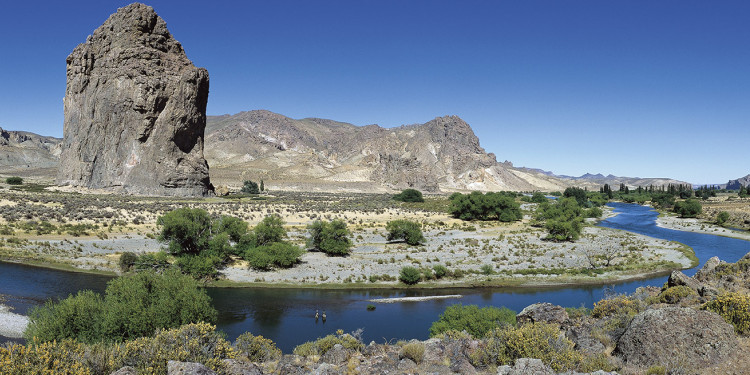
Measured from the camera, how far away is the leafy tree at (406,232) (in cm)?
4588

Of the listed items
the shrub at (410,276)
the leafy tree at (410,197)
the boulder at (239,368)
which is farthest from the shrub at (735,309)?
Answer: the leafy tree at (410,197)

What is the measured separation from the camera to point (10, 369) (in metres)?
7.77

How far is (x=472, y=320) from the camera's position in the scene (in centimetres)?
1784

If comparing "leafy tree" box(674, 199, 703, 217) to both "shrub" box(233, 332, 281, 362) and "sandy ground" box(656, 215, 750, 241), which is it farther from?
"shrub" box(233, 332, 281, 362)

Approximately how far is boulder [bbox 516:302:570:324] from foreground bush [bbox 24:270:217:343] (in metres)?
12.9

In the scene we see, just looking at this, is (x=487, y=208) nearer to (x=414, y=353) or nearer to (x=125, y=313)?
(x=414, y=353)

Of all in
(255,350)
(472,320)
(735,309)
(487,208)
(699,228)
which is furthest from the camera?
(487,208)

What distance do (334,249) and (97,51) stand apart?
97006 millimetres

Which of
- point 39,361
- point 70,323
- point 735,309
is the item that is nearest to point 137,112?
point 70,323

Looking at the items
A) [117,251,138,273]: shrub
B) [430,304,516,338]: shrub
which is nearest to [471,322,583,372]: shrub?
[430,304,516,338]: shrub

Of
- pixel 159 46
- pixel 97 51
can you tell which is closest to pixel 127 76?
pixel 159 46

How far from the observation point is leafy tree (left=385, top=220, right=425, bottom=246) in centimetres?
4588

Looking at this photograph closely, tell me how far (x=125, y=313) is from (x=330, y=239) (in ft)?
78.9

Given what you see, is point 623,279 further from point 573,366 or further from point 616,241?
point 573,366
